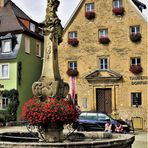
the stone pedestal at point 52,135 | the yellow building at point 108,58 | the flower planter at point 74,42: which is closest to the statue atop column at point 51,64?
the stone pedestal at point 52,135

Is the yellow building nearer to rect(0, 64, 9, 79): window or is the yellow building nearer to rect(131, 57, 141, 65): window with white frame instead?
rect(131, 57, 141, 65): window with white frame

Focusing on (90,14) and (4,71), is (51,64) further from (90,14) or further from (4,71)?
(4,71)

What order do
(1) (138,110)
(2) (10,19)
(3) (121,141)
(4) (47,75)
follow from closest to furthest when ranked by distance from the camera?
1. (3) (121,141)
2. (4) (47,75)
3. (1) (138,110)
4. (2) (10,19)

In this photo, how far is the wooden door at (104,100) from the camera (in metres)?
32.0

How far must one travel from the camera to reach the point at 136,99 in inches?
1207

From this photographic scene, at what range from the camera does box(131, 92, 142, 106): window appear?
30.6 meters

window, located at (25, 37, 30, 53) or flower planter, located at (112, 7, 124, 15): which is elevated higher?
flower planter, located at (112, 7, 124, 15)

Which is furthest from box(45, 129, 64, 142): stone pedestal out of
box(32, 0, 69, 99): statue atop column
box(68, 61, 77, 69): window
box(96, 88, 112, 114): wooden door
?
box(68, 61, 77, 69): window

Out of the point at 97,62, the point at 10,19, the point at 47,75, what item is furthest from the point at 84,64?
the point at 47,75

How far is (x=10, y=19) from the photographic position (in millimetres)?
37344

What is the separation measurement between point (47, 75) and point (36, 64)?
26.6m

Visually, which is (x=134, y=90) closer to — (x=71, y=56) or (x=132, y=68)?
(x=132, y=68)

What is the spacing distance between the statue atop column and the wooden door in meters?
20.1

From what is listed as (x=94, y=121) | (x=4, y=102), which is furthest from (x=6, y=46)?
(x=94, y=121)
